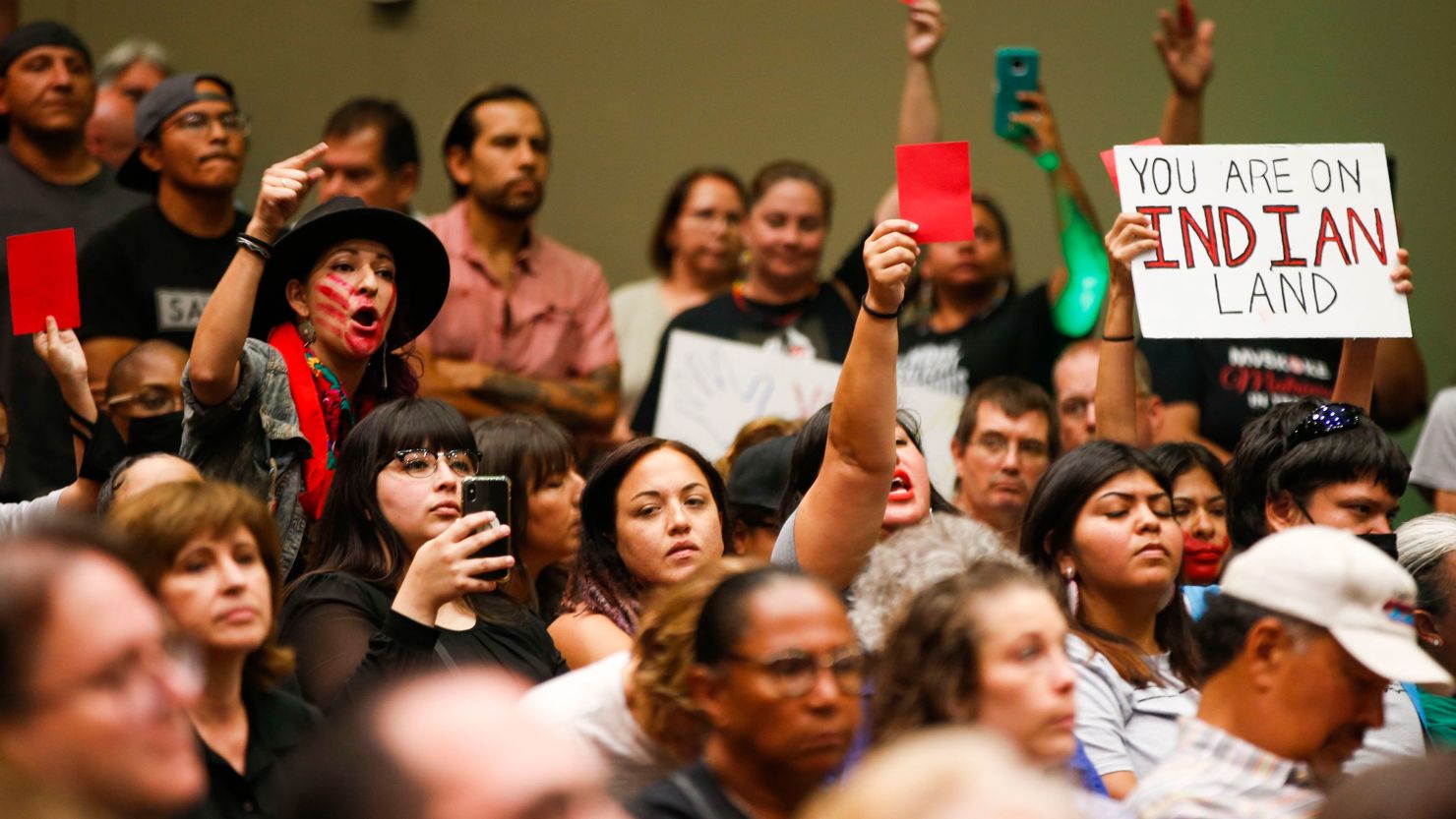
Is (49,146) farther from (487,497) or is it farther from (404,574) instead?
(487,497)

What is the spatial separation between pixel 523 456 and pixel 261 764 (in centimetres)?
169

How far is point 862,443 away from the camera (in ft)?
11.3

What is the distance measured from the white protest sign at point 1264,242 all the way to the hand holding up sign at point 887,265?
42.0 inches

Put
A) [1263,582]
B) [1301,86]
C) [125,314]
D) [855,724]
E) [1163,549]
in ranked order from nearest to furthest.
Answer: [855,724] → [1263,582] → [1163,549] → [125,314] → [1301,86]

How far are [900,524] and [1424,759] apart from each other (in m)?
1.65

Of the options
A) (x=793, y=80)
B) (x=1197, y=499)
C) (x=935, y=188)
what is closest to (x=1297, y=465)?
(x=1197, y=499)

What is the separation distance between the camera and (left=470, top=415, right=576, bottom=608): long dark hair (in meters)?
4.44

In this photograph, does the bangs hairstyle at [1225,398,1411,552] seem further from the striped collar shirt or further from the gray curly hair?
the striped collar shirt

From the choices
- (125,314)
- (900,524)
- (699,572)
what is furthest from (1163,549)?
(125,314)

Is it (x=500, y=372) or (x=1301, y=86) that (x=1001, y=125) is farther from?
(x=1301, y=86)

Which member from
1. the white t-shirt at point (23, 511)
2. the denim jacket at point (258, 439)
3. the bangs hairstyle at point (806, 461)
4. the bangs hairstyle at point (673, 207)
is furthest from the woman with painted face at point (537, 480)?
the bangs hairstyle at point (673, 207)

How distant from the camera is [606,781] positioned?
2.97m

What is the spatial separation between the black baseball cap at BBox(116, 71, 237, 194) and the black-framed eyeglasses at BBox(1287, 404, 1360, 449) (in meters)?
3.24

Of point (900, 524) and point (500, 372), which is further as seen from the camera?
point (500, 372)
